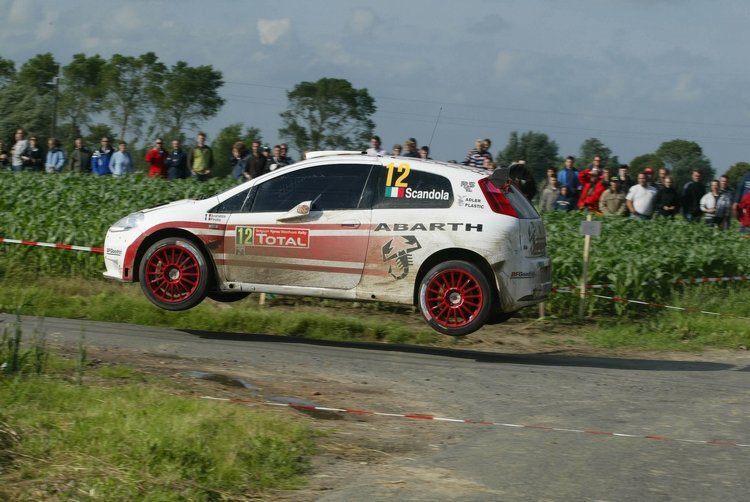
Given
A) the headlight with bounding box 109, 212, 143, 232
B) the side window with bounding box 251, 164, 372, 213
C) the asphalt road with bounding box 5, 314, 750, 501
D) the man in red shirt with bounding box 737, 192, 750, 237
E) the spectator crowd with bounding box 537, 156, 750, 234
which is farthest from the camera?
the spectator crowd with bounding box 537, 156, 750, 234

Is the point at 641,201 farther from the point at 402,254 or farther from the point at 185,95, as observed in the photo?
the point at 185,95

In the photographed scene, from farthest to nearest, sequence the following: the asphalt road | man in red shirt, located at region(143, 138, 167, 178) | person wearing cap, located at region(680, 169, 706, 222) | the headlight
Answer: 1. man in red shirt, located at region(143, 138, 167, 178)
2. person wearing cap, located at region(680, 169, 706, 222)
3. the headlight
4. the asphalt road

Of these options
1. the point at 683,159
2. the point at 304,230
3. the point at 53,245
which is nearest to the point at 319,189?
the point at 304,230

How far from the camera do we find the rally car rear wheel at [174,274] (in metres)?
12.2

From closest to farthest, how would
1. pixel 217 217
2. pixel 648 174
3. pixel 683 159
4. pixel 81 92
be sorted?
pixel 217 217
pixel 648 174
pixel 683 159
pixel 81 92

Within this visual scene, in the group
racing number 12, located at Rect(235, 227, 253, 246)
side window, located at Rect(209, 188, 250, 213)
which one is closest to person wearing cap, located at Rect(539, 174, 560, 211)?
side window, located at Rect(209, 188, 250, 213)

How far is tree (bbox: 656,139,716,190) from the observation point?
38812 mm

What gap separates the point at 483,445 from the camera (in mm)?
7824

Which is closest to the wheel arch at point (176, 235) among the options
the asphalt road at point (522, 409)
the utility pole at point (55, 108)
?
the asphalt road at point (522, 409)

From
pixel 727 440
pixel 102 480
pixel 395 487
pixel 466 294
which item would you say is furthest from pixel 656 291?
pixel 102 480

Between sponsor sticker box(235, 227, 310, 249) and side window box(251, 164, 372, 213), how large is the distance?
234mm

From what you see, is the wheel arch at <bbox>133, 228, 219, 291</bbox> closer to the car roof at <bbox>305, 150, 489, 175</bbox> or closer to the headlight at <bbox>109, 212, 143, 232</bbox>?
the headlight at <bbox>109, 212, 143, 232</bbox>

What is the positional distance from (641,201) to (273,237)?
1151 centimetres

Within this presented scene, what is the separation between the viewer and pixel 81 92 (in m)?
73.0
